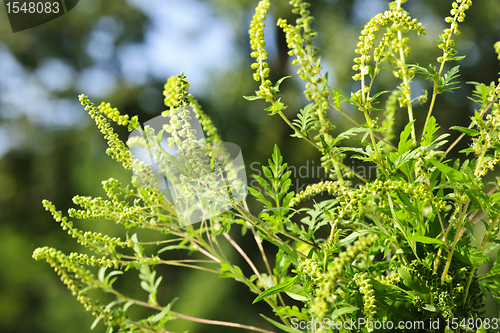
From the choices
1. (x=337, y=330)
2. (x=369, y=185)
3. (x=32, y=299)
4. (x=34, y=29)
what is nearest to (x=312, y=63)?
(x=369, y=185)

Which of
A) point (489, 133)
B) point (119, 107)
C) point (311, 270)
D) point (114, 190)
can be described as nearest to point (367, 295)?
point (311, 270)

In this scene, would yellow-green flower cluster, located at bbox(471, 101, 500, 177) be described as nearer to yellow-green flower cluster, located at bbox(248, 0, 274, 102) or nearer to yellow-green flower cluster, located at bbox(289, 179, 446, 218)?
yellow-green flower cluster, located at bbox(289, 179, 446, 218)

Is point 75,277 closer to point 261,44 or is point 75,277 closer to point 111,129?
point 111,129

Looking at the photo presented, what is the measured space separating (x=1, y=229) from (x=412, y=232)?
2.85 meters

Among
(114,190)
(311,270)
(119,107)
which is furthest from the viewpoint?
(119,107)

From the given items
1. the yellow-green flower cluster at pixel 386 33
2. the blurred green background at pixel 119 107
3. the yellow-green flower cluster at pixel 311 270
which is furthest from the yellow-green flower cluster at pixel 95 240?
the blurred green background at pixel 119 107

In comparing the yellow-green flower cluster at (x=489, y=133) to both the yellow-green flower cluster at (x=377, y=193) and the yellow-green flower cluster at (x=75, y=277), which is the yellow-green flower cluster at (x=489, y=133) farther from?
the yellow-green flower cluster at (x=75, y=277)

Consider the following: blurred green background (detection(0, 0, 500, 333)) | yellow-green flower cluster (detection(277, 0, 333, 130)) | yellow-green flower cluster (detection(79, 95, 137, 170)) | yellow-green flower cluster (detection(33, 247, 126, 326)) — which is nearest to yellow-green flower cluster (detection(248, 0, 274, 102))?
yellow-green flower cluster (detection(277, 0, 333, 130))

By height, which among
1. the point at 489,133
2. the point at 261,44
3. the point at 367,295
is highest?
the point at 261,44

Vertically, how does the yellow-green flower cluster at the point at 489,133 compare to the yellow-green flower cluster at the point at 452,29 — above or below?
below

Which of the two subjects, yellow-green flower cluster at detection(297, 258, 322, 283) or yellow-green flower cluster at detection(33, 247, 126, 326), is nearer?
yellow-green flower cluster at detection(297, 258, 322, 283)

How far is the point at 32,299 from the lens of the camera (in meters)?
2.32

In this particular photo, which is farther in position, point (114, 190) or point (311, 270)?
point (114, 190)

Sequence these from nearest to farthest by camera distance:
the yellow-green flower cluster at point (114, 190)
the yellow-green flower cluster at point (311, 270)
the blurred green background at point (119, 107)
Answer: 1. the yellow-green flower cluster at point (311, 270)
2. the yellow-green flower cluster at point (114, 190)
3. the blurred green background at point (119, 107)
